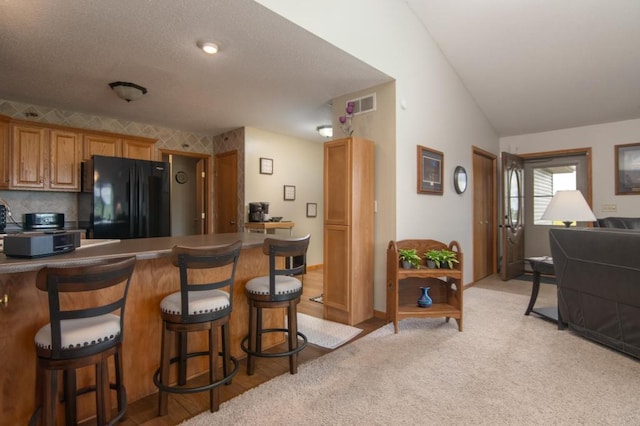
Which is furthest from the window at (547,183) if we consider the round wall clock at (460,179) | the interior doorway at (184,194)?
the interior doorway at (184,194)

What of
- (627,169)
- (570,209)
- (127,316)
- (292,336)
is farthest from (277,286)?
(627,169)

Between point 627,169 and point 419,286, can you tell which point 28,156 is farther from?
point 627,169

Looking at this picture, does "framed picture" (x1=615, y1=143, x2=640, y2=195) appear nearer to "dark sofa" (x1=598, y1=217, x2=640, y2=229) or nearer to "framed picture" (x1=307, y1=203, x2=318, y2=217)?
"dark sofa" (x1=598, y1=217, x2=640, y2=229)

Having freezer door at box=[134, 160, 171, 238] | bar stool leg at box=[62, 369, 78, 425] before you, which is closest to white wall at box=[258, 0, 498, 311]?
bar stool leg at box=[62, 369, 78, 425]

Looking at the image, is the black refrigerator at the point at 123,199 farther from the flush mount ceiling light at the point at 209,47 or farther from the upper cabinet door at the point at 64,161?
the flush mount ceiling light at the point at 209,47

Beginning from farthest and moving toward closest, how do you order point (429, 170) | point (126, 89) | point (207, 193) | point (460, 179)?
1. point (207, 193)
2. point (460, 179)
3. point (429, 170)
4. point (126, 89)

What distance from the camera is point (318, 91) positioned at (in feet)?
12.3

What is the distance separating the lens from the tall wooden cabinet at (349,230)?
328 cm

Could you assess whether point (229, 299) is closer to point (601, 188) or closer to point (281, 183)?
point (281, 183)

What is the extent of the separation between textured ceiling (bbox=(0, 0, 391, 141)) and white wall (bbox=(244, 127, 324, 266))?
0.91 meters

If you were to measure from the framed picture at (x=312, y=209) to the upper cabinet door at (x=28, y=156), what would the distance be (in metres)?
3.94

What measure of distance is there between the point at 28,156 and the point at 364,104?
153 inches

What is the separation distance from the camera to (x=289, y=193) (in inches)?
236

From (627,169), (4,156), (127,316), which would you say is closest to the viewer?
(127,316)
